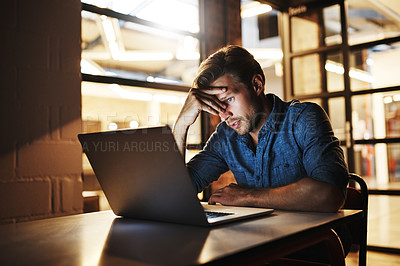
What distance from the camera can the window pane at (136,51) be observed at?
7.86 ft

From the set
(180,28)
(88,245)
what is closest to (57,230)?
(88,245)

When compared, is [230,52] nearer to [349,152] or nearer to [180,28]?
[180,28]

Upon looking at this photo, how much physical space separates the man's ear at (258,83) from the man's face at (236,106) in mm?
72

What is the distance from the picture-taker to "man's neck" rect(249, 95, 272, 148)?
159cm

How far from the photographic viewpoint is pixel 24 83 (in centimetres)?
190

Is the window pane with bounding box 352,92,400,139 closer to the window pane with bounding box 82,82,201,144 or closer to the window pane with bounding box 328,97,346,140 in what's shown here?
the window pane with bounding box 328,97,346,140

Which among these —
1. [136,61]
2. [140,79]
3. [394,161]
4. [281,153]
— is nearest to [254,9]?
[136,61]

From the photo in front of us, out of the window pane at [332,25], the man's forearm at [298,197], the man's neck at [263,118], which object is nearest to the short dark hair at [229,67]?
the man's neck at [263,118]

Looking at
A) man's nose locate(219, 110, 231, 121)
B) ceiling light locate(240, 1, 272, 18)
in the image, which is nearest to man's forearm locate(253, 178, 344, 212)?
man's nose locate(219, 110, 231, 121)

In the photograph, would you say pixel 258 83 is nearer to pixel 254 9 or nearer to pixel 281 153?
pixel 281 153

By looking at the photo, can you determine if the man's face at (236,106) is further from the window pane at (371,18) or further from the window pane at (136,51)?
the window pane at (371,18)

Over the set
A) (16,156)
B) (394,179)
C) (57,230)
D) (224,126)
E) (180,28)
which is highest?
(180,28)

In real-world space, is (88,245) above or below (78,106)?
below

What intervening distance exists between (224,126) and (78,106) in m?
0.93
